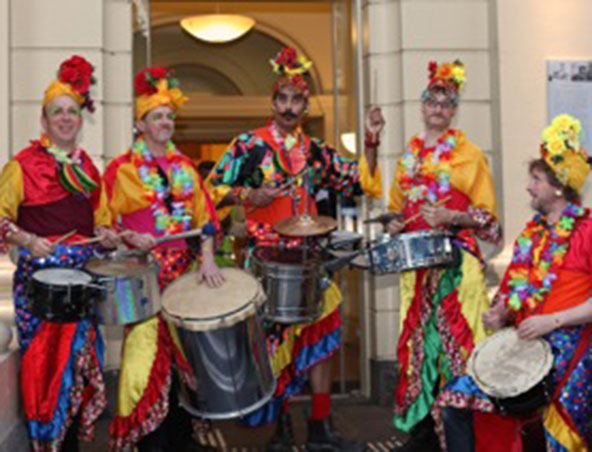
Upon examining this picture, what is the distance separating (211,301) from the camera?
140 inches

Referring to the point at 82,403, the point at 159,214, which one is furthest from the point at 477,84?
the point at 82,403

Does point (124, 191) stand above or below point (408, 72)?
below

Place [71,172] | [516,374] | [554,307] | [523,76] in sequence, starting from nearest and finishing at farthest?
[516,374], [554,307], [71,172], [523,76]

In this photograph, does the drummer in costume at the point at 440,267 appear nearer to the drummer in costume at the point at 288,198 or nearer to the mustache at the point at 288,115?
the drummer in costume at the point at 288,198

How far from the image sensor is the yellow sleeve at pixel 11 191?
354 cm

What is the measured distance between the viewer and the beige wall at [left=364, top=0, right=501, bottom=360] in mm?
5367

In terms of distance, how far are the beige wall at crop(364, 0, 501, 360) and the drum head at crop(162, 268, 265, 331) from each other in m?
1.91

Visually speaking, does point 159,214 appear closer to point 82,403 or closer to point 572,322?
point 82,403

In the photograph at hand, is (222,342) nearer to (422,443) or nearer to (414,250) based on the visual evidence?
(414,250)

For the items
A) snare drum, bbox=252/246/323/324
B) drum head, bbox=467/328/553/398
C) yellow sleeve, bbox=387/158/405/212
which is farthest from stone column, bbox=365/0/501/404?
drum head, bbox=467/328/553/398

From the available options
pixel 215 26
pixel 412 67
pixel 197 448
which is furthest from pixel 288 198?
pixel 215 26

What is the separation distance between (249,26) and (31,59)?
2.51 metres

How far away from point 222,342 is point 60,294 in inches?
27.4

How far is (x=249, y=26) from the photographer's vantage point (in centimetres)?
718
